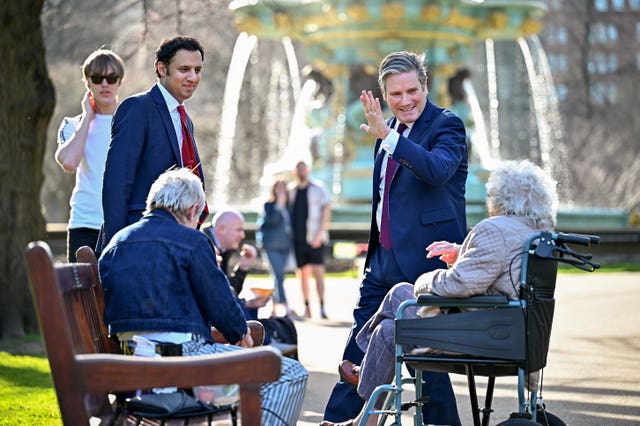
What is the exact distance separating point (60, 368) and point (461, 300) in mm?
1850

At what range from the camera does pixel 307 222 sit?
15742 mm

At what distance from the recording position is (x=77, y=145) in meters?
7.71

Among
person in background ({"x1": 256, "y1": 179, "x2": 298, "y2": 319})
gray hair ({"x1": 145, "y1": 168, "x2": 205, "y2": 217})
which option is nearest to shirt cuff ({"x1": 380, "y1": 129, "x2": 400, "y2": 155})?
gray hair ({"x1": 145, "y1": 168, "x2": 205, "y2": 217})

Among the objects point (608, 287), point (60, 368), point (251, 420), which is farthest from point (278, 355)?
point (608, 287)

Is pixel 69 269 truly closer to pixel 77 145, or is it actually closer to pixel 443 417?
pixel 443 417

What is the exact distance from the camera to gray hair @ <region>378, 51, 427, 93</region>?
6336 millimetres

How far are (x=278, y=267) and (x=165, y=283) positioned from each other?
10.2 m

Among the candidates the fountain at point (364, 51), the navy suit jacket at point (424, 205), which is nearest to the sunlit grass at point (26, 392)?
the navy suit jacket at point (424, 205)

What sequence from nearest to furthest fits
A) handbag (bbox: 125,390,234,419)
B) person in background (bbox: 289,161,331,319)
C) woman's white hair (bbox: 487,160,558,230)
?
handbag (bbox: 125,390,234,419)
woman's white hair (bbox: 487,160,558,230)
person in background (bbox: 289,161,331,319)

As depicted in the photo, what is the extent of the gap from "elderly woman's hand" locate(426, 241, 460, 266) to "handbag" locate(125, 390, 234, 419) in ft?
5.25

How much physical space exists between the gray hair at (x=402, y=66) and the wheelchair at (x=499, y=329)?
115 cm

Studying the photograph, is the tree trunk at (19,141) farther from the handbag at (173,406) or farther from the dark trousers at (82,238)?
the handbag at (173,406)

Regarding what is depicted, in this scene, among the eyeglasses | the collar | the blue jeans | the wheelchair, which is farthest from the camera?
the blue jeans

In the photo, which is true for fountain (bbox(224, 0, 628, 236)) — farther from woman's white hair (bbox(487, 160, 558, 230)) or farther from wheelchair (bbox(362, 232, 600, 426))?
wheelchair (bbox(362, 232, 600, 426))
